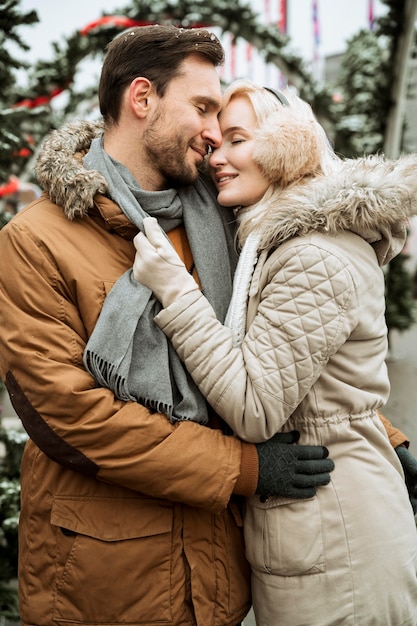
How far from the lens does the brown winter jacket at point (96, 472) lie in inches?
76.1

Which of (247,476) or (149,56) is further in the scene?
(149,56)

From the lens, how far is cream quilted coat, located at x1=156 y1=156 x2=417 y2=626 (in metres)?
1.95

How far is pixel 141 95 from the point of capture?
2404 millimetres

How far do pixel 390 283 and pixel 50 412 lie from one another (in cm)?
663

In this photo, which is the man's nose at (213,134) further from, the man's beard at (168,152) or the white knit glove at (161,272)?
the white knit glove at (161,272)

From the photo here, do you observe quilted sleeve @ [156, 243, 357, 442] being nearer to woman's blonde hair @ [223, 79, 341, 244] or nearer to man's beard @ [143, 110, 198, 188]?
woman's blonde hair @ [223, 79, 341, 244]

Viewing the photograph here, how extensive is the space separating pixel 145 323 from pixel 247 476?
59 cm

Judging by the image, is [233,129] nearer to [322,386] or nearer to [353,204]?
[353,204]

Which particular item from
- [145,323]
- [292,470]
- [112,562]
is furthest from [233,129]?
[112,562]

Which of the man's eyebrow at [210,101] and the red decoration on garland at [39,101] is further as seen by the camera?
the red decoration on garland at [39,101]

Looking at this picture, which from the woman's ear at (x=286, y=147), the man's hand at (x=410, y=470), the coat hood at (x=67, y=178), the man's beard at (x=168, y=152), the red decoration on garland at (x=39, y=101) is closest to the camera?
the coat hood at (x=67, y=178)

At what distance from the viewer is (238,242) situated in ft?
7.93

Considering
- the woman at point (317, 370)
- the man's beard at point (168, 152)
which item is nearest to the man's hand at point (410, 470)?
the woman at point (317, 370)

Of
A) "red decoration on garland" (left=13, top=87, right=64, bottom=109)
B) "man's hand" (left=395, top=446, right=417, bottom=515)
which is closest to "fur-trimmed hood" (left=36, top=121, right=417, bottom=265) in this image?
"man's hand" (left=395, top=446, right=417, bottom=515)
